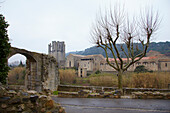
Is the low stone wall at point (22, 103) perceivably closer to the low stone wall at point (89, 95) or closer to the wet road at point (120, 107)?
the wet road at point (120, 107)

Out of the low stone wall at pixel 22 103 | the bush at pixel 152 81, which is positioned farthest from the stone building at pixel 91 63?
the low stone wall at pixel 22 103

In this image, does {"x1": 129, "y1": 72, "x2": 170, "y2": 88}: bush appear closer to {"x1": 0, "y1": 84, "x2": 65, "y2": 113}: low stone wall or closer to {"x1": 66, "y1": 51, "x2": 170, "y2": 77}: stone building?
{"x1": 0, "y1": 84, "x2": 65, "y2": 113}: low stone wall

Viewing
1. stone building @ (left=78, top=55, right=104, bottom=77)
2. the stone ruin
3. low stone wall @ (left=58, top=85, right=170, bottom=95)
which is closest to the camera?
low stone wall @ (left=58, top=85, right=170, bottom=95)

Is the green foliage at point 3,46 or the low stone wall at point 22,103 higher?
the green foliage at point 3,46

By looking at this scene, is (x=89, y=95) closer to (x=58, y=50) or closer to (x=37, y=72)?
(x=37, y=72)

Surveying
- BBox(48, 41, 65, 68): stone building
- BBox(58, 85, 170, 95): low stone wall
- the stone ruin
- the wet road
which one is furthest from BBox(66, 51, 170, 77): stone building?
the wet road

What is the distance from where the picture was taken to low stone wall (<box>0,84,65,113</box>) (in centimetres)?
375

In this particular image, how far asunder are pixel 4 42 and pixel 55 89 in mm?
8798

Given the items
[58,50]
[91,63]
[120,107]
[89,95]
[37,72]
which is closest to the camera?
[120,107]

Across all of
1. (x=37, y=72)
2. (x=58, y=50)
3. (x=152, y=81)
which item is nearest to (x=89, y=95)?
(x=37, y=72)

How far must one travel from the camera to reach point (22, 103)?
399cm

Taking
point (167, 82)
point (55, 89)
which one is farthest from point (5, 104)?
point (167, 82)

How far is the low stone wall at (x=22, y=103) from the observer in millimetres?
3750

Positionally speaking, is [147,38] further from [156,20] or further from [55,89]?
[55,89]
